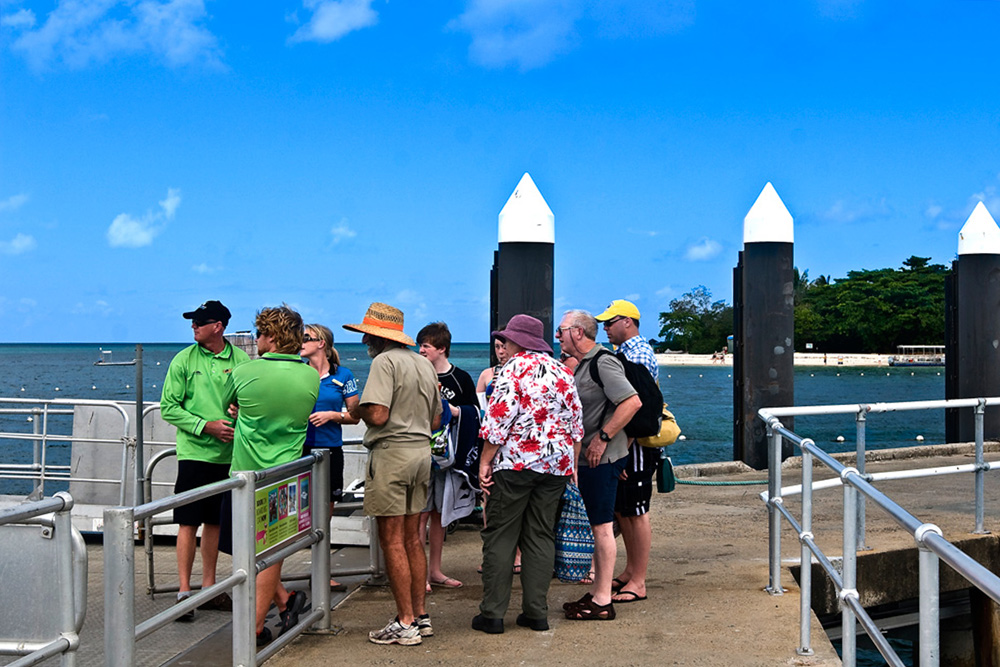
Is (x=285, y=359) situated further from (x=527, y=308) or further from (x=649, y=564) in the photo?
(x=527, y=308)

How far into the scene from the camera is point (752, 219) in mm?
11578

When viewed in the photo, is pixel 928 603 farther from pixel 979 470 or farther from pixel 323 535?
pixel 979 470

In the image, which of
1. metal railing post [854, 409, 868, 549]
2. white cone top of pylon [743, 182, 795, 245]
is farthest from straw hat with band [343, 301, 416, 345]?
white cone top of pylon [743, 182, 795, 245]

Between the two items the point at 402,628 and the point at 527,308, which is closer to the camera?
the point at 402,628

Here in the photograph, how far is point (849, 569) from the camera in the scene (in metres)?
3.89

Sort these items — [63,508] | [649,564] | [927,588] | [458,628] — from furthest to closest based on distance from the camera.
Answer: [649,564]
[458,628]
[63,508]
[927,588]

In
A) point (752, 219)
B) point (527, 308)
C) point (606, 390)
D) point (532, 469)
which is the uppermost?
point (752, 219)

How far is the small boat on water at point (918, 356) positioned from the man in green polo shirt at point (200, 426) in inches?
5250

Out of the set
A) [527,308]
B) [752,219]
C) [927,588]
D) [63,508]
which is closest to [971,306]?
[752,219]

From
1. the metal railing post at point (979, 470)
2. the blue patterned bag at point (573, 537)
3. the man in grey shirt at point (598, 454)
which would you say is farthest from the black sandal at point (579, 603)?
the metal railing post at point (979, 470)

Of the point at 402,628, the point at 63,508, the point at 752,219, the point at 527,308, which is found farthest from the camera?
the point at 752,219

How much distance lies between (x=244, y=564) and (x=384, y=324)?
1436 mm

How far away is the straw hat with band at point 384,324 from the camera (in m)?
5.16

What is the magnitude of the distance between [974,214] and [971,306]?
123cm
